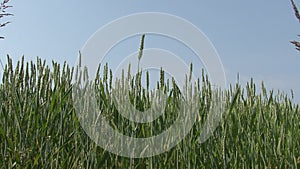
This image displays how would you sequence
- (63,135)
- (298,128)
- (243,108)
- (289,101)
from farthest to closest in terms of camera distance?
(289,101) → (243,108) → (298,128) → (63,135)

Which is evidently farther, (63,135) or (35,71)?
(35,71)

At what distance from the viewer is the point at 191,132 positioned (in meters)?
1.67

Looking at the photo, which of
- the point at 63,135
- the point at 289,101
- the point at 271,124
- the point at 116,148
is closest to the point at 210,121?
the point at 271,124

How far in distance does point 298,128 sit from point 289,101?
57cm

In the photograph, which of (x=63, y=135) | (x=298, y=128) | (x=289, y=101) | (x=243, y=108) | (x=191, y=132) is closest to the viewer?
(x=191, y=132)

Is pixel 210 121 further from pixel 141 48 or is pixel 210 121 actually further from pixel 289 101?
pixel 289 101

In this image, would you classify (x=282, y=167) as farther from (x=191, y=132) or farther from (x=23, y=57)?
(x=23, y=57)

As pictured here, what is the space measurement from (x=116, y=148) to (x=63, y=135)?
26cm

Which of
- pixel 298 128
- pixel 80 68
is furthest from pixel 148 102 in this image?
pixel 298 128

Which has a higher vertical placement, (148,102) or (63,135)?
(148,102)

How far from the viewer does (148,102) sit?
2.20 meters

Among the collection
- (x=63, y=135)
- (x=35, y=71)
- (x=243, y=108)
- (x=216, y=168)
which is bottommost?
(x=216, y=168)

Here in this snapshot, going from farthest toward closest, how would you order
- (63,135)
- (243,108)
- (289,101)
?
1. (289,101)
2. (243,108)
3. (63,135)

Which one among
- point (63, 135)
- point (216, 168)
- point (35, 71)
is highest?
point (35, 71)
